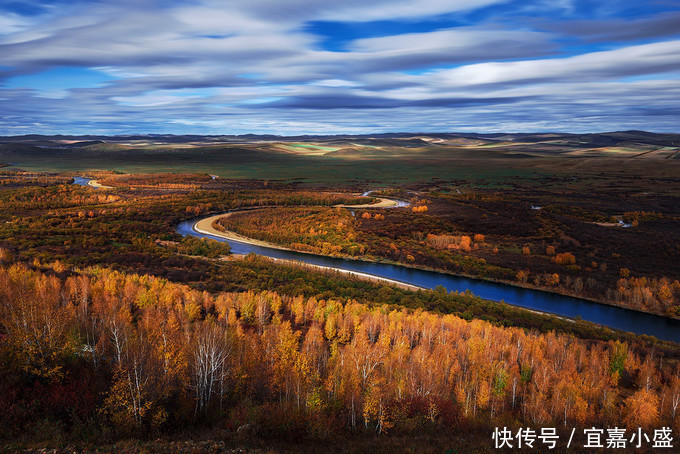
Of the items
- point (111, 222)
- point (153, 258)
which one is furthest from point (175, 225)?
point (153, 258)

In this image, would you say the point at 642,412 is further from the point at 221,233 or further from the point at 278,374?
the point at 221,233

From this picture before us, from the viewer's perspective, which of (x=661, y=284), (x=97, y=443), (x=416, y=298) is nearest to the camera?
(x=97, y=443)

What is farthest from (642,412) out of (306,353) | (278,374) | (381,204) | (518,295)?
(381,204)

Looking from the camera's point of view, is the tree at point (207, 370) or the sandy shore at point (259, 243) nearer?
the tree at point (207, 370)

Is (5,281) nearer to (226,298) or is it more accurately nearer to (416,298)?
(226,298)

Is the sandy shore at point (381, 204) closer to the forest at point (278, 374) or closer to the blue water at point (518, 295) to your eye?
the blue water at point (518, 295)

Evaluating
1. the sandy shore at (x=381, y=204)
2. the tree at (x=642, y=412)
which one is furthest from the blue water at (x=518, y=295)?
the sandy shore at (x=381, y=204)

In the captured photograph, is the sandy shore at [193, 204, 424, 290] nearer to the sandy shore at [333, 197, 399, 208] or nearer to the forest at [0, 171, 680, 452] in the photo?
the forest at [0, 171, 680, 452]

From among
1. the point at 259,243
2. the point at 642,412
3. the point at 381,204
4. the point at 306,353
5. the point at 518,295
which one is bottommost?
the point at 518,295
